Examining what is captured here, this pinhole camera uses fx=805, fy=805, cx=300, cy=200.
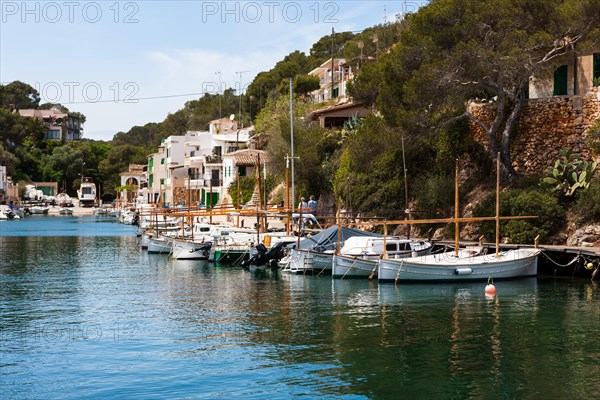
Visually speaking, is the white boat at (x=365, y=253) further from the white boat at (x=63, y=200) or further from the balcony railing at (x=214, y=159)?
the white boat at (x=63, y=200)

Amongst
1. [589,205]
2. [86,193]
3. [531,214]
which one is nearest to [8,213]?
[86,193]

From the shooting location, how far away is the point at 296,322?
91.9 feet

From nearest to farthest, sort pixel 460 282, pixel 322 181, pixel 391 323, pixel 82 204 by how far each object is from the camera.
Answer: pixel 391 323 < pixel 460 282 < pixel 322 181 < pixel 82 204

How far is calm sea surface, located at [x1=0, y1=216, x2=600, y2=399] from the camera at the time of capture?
19.8 metres

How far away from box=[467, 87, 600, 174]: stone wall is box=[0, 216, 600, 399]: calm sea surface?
34.5ft

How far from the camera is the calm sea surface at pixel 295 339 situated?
64.8 ft

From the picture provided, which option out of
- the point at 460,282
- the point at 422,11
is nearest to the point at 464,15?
the point at 422,11

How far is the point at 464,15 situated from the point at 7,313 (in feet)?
92.4

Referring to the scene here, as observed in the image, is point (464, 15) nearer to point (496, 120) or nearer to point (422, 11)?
point (422, 11)

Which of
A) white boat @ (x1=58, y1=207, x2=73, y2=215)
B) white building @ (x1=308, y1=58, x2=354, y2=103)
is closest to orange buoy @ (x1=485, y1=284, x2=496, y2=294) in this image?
white building @ (x1=308, y1=58, x2=354, y2=103)

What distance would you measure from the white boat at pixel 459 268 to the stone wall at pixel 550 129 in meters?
9.59

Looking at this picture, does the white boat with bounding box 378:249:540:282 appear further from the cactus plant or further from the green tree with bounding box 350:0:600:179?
the green tree with bounding box 350:0:600:179

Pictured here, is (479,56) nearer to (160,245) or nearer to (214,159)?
(160,245)

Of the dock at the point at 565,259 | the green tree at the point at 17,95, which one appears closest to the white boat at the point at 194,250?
the dock at the point at 565,259
